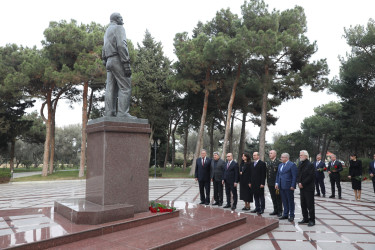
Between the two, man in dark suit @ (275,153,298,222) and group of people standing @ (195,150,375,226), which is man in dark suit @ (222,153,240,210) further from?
man in dark suit @ (275,153,298,222)

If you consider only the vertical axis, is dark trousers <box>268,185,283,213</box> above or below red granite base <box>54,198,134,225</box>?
below

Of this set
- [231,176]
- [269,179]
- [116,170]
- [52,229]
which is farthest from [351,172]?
[52,229]

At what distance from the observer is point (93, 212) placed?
4.30m

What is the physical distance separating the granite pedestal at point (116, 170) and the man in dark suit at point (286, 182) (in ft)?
10.2

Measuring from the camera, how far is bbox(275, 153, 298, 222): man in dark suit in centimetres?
595

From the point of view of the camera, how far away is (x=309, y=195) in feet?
18.2

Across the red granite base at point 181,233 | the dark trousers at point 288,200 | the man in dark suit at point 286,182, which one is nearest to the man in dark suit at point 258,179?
the man in dark suit at point 286,182

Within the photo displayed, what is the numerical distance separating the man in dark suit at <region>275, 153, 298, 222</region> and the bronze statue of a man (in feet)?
12.0

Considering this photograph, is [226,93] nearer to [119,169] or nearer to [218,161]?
[218,161]

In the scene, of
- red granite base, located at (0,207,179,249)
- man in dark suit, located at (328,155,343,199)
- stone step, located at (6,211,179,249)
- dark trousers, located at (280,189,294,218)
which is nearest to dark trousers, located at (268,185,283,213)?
dark trousers, located at (280,189,294,218)

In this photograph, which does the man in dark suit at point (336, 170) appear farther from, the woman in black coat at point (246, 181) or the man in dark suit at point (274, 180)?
the woman in black coat at point (246, 181)

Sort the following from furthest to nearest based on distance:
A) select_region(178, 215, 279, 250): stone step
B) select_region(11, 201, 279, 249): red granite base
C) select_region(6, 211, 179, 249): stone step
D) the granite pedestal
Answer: the granite pedestal
select_region(178, 215, 279, 250): stone step
select_region(11, 201, 279, 249): red granite base
select_region(6, 211, 179, 249): stone step

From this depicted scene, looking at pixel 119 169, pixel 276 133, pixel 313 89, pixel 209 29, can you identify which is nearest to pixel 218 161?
pixel 119 169

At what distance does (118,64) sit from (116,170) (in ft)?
7.16
